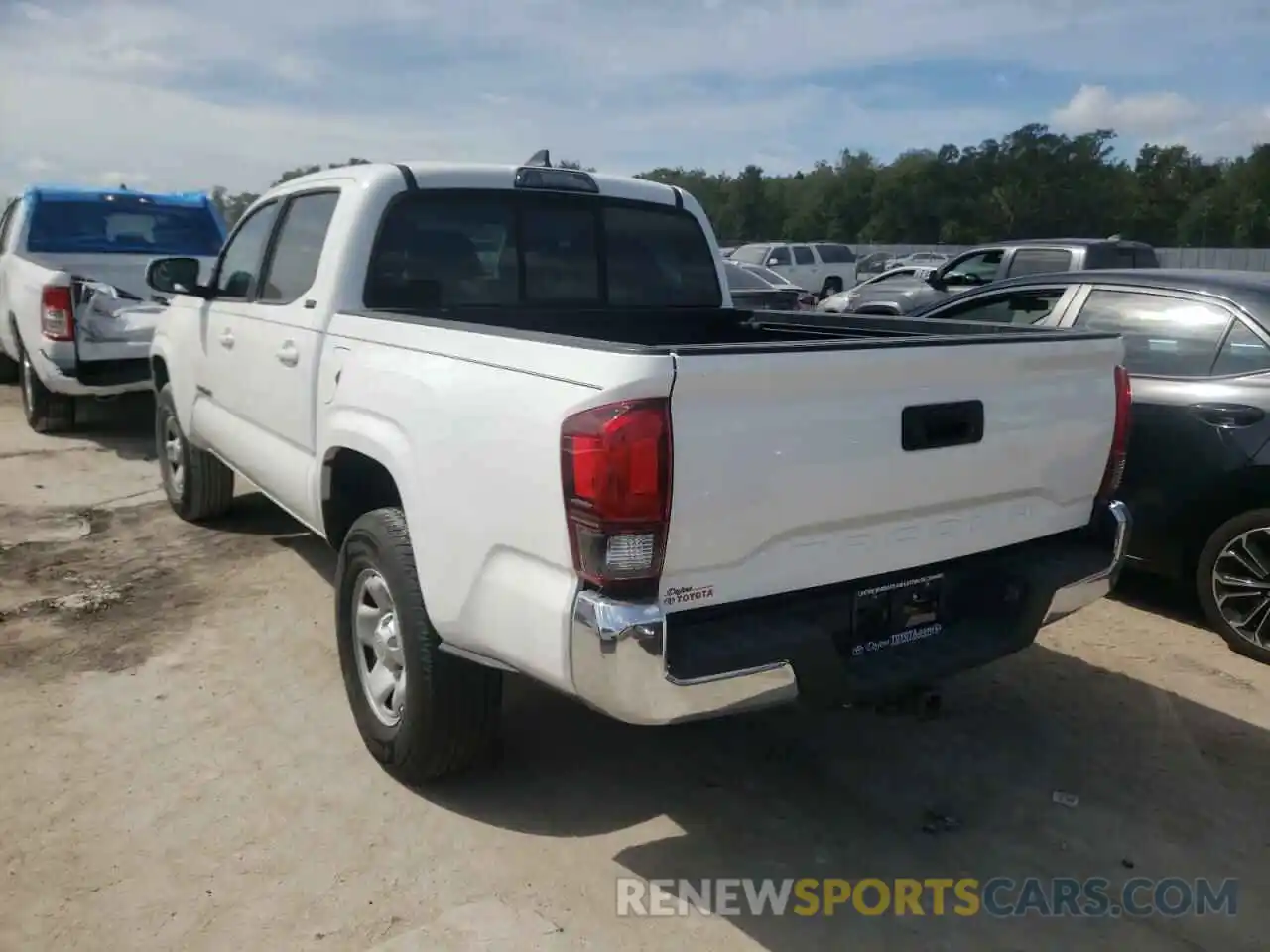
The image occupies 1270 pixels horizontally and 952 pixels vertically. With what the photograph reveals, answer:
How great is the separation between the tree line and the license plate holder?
64027mm

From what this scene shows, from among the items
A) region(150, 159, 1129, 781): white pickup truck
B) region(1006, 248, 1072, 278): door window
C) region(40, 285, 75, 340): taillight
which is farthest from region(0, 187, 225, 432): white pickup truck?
region(1006, 248, 1072, 278): door window

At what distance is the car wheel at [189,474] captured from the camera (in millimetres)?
6445

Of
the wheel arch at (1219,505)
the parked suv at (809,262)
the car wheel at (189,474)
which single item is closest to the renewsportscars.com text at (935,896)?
the wheel arch at (1219,505)

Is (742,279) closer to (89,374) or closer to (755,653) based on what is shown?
(89,374)

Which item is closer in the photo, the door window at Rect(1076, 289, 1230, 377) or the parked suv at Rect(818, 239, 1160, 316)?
the door window at Rect(1076, 289, 1230, 377)

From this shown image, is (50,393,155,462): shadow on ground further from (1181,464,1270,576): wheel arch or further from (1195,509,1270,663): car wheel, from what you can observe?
(1195,509,1270,663): car wheel

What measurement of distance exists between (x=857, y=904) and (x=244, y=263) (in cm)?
411

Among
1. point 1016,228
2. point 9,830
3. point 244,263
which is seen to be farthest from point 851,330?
point 1016,228

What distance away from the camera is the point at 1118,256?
11.3 meters

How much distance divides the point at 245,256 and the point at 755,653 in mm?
3823

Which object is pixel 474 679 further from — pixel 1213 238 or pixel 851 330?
pixel 1213 238

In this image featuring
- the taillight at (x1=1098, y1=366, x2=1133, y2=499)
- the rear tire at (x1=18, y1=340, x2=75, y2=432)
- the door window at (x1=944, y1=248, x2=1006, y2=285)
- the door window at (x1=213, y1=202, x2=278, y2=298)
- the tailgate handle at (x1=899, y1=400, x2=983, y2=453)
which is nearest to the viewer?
the tailgate handle at (x1=899, y1=400, x2=983, y2=453)

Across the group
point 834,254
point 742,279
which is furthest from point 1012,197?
point 742,279

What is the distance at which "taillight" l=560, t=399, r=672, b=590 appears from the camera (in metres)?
2.51
